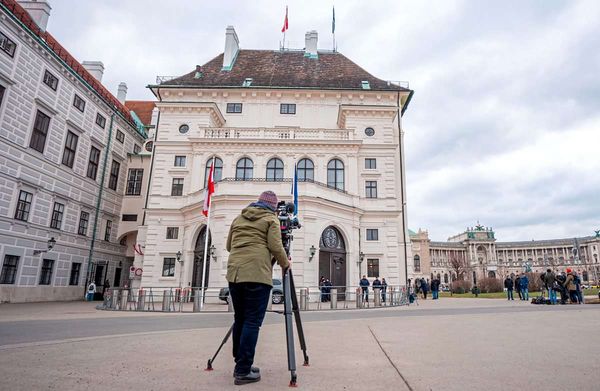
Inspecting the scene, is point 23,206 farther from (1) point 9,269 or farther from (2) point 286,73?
(2) point 286,73

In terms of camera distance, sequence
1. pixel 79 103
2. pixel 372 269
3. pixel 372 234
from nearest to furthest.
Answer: pixel 372 269 → pixel 79 103 → pixel 372 234

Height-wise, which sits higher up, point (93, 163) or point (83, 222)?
point (93, 163)

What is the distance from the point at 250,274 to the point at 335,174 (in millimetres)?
25650

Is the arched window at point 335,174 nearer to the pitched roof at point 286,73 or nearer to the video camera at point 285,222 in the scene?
the pitched roof at point 286,73

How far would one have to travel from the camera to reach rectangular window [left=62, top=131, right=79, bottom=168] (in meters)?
26.7

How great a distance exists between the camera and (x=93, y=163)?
3003 cm

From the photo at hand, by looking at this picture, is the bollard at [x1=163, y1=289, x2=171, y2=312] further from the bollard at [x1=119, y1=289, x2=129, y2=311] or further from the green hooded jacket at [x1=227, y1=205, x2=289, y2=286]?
the green hooded jacket at [x1=227, y1=205, x2=289, y2=286]

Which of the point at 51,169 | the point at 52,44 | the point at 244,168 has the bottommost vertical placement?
the point at 51,169

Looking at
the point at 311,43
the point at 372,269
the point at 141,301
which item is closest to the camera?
the point at 141,301

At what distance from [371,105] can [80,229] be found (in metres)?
25.7

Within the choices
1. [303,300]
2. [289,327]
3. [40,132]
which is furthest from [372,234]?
[289,327]

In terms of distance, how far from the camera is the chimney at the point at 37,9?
2652 centimetres

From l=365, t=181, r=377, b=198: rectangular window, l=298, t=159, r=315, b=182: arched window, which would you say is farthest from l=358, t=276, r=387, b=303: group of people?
l=298, t=159, r=315, b=182: arched window

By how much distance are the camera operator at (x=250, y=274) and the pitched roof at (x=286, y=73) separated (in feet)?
98.7
